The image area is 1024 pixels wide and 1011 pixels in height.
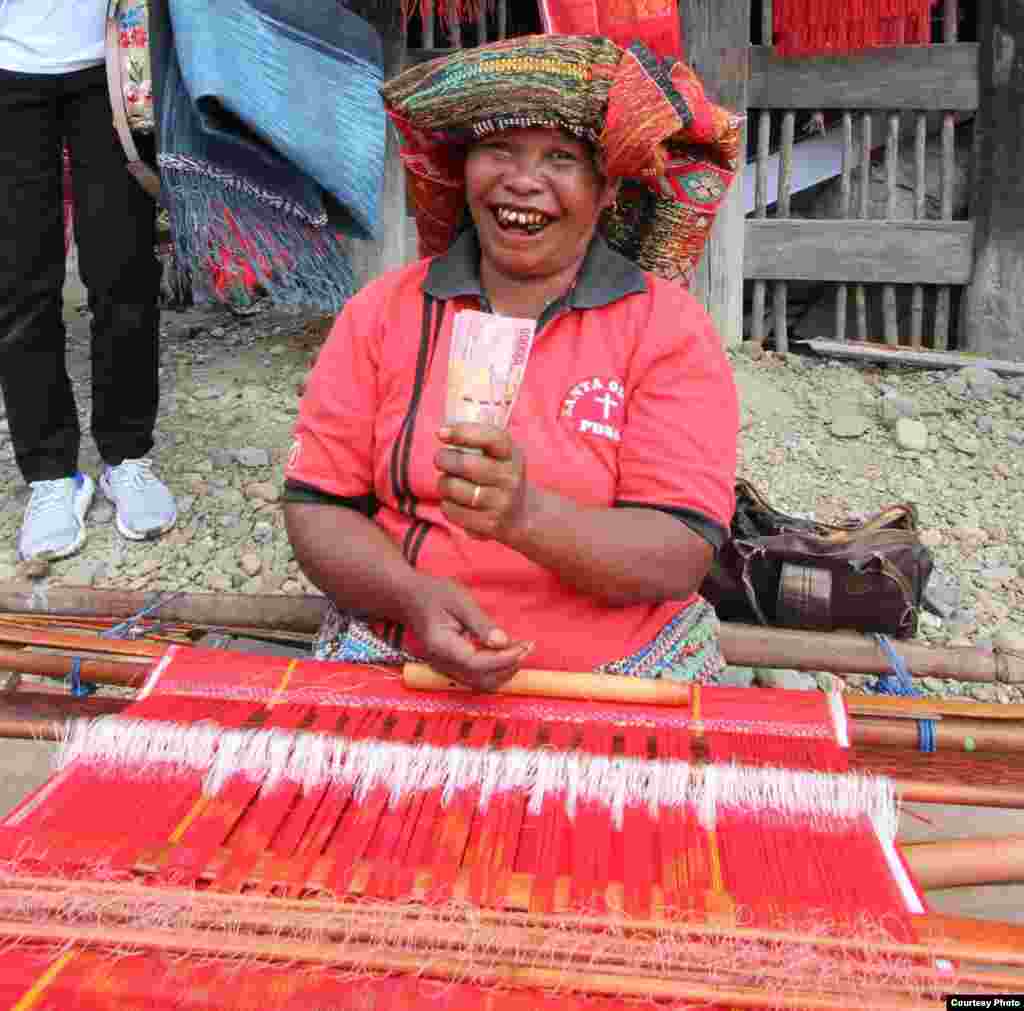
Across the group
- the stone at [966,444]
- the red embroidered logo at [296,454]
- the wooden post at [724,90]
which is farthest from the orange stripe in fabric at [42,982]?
the wooden post at [724,90]

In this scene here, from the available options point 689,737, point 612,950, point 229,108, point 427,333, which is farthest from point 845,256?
point 612,950

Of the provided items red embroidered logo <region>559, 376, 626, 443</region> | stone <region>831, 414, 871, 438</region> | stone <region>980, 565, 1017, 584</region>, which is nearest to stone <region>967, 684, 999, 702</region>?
stone <region>980, 565, 1017, 584</region>

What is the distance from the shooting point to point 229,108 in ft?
9.00

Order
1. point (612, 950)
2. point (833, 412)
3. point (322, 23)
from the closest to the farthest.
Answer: point (612, 950) < point (322, 23) < point (833, 412)

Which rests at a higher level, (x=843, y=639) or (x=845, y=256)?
(x=845, y=256)

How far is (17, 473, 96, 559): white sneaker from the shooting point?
134 inches

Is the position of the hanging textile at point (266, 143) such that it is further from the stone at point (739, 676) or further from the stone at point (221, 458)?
the stone at point (739, 676)

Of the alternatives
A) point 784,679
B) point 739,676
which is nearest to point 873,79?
point 784,679

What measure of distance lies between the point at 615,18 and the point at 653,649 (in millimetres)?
2519

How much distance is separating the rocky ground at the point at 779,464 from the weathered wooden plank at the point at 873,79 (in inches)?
42.8

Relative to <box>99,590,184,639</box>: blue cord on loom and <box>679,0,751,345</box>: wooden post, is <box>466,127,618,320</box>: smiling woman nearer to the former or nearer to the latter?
<box>99,590,184,639</box>: blue cord on loom

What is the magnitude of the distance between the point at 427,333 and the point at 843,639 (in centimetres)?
104

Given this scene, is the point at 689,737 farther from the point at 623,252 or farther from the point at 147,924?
the point at 623,252

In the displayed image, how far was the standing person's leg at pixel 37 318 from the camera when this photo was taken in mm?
3023
